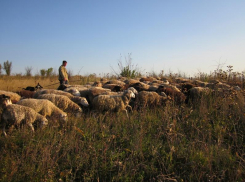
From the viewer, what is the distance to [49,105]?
22.1 feet

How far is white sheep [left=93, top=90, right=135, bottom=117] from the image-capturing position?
7465 mm

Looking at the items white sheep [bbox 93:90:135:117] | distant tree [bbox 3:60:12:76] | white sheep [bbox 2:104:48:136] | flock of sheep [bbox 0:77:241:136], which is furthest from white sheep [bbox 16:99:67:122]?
distant tree [bbox 3:60:12:76]

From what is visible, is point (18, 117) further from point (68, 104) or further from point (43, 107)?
point (68, 104)

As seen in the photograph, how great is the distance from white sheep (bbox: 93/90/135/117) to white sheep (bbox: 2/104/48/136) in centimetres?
219

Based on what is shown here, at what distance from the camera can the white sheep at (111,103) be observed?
7.46m

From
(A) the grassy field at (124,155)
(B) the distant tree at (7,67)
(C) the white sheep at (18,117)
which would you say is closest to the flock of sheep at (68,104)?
(C) the white sheep at (18,117)

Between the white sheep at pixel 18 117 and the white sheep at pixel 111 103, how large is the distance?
2188mm

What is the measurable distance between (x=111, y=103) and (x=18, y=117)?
313 cm

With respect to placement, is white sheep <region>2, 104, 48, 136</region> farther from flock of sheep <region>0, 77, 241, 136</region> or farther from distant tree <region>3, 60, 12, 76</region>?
distant tree <region>3, 60, 12, 76</region>

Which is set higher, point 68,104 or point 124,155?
point 68,104

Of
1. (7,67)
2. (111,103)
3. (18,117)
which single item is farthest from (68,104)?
(7,67)

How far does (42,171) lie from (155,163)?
2.11 meters

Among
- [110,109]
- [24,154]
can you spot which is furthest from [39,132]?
[110,109]

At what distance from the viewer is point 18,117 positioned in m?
5.37
